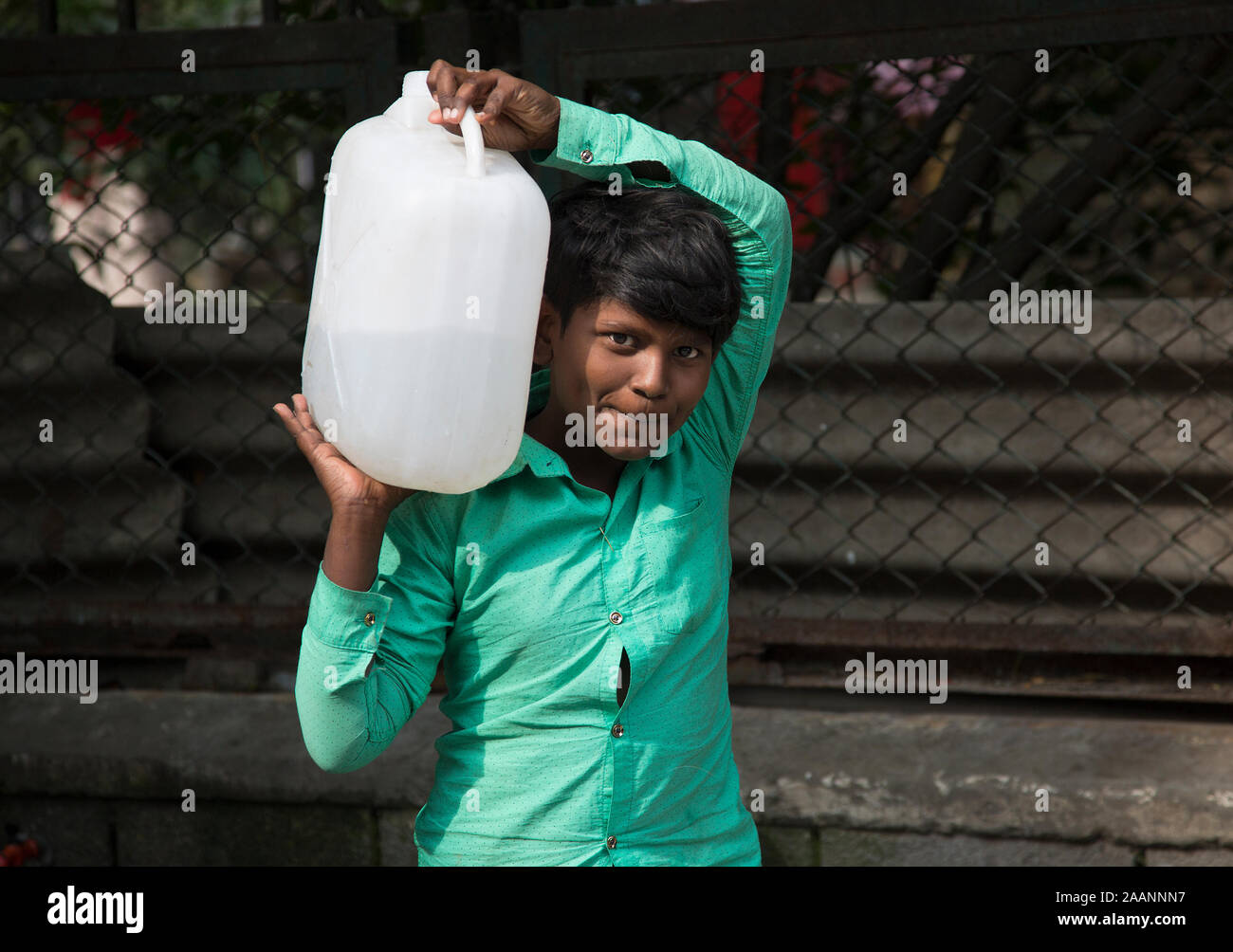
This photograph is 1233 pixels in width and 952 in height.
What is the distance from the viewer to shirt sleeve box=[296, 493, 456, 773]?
1.46 meters

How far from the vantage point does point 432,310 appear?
4.61 ft

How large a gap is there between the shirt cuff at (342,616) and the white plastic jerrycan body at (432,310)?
14 cm

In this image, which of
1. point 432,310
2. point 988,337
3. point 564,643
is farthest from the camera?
point 988,337

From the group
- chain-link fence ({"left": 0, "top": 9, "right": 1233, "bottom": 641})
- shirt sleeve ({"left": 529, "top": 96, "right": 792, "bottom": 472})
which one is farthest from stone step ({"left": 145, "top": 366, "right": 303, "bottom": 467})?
shirt sleeve ({"left": 529, "top": 96, "right": 792, "bottom": 472})

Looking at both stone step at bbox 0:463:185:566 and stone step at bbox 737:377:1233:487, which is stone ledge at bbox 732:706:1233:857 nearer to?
stone step at bbox 737:377:1233:487

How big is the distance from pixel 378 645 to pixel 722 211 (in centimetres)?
73

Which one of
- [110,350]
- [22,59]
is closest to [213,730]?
[110,350]

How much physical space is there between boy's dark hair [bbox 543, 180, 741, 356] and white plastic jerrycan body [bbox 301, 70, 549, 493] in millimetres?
137

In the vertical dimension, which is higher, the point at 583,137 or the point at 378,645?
the point at 583,137

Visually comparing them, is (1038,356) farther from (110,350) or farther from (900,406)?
(110,350)

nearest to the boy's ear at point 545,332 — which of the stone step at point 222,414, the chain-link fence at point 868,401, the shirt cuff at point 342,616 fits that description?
the shirt cuff at point 342,616

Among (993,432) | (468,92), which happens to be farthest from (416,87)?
(993,432)

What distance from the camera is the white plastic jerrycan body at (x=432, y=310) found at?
1.40m

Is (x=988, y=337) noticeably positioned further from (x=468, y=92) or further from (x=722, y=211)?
(x=468, y=92)
